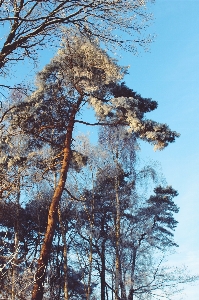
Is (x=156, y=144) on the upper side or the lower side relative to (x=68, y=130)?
lower

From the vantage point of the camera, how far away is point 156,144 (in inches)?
404

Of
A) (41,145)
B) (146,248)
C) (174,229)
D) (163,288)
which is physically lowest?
(163,288)

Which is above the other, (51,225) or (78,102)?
(78,102)

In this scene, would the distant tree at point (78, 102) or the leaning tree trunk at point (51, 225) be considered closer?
the leaning tree trunk at point (51, 225)

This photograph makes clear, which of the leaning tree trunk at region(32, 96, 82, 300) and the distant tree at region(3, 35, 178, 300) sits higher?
the distant tree at region(3, 35, 178, 300)

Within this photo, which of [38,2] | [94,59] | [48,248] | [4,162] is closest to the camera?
[38,2]

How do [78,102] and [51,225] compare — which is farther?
[78,102]

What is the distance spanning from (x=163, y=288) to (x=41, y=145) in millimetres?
7731

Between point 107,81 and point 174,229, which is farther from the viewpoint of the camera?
point 174,229

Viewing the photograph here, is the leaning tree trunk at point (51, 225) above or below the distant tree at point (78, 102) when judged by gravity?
below

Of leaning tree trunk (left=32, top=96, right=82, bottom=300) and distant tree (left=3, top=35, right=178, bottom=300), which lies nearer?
leaning tree trunk (left=32, top=96, right=82, bottom=300)

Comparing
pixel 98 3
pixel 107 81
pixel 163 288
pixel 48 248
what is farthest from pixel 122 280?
pixel 98 3

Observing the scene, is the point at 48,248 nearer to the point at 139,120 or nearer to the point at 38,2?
the point at 139,120

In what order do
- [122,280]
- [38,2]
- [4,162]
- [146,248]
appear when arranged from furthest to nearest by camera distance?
[146,248] → [122,280] → [4,162] → [38,2]
